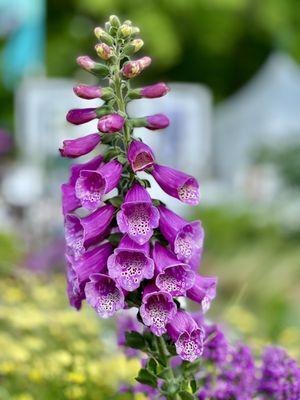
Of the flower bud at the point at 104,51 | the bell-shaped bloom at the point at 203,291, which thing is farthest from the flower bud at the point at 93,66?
the bell-shaped bloom at the point at 203,291

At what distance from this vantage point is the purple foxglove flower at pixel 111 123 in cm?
207

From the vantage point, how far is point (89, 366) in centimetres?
322

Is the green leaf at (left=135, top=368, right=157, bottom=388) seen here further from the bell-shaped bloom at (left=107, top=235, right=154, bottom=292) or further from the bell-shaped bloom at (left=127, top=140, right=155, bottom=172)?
the bell-shaped bloom at (left=127, top=140, right=155, bottom=172)

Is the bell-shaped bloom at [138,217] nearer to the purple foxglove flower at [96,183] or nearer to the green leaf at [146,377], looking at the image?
the purple foxglove flower at [96,183]

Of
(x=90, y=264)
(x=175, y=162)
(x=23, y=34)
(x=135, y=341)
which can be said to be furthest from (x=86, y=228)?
(x=23, y=34)

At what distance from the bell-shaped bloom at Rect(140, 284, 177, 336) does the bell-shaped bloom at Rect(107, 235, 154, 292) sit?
4cm

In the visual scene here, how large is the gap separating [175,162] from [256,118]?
5338mm

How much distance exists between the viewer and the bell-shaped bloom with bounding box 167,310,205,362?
Answer: 2.13 metres

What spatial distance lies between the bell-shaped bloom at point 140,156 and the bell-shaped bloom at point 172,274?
0.63 ft

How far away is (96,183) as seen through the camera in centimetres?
214

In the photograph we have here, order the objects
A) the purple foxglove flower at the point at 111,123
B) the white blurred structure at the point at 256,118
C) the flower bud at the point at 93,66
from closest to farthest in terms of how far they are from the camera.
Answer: the purple foxglove flower at the point at 111,123
the flower bud at the point at 93,66
the white blurred structure at the point at 256,118

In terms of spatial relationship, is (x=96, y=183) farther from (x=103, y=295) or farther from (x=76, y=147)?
(x=103, y=295)

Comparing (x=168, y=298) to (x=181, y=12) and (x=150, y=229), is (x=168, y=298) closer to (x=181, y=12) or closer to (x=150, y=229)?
(x=150, y=229)

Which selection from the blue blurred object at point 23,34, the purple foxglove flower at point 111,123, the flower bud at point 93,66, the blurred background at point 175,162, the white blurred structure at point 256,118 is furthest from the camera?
the white blurred structure at point 256,118
